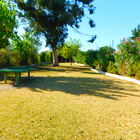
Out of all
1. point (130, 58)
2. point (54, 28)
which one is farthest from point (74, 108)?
point (54, 28)

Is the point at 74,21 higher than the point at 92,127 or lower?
higher

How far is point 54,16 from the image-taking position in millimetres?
21188

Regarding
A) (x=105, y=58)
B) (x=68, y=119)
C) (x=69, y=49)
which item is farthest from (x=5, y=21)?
(x=69, y=49)

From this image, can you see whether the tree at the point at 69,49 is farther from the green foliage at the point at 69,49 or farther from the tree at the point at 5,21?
the tree at the point at 5,21

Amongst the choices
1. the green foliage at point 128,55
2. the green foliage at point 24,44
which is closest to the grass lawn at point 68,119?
the green foliage at point 128,55

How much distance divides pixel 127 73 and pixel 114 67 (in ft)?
7.74

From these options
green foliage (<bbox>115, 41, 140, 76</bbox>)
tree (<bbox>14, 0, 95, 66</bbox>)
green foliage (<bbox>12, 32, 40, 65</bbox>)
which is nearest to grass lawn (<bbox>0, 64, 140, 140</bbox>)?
green foliage (<bbox>115, 41, 140, 76</bbox>)

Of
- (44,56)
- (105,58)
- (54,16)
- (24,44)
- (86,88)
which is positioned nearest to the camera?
(86,88)

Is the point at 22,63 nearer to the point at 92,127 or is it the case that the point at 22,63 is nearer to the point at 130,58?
the point at 130,58

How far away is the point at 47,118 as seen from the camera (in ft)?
11.9

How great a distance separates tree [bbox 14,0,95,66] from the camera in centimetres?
1972

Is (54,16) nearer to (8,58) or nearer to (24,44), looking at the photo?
(24,44)

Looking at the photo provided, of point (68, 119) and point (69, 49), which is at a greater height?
point (69, 49)

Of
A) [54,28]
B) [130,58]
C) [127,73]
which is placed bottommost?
[127,73]
